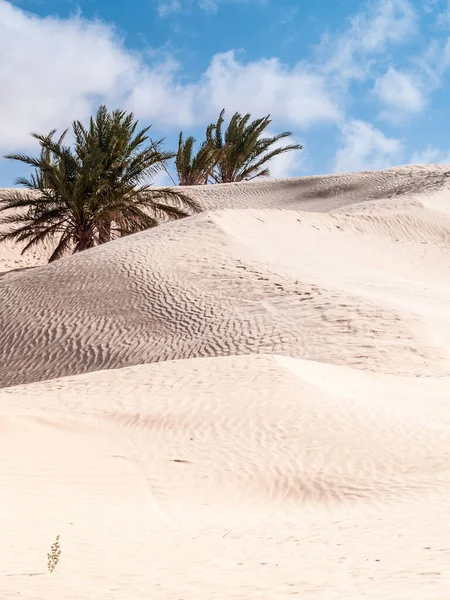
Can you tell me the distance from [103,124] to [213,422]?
1781 centimetres

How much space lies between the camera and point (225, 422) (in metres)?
9.82

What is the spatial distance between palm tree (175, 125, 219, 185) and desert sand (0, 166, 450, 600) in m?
15.4

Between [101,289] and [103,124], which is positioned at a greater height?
[103,124]

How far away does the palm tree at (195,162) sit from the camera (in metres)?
39.2

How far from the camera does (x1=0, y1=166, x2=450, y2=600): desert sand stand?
16.8 ft

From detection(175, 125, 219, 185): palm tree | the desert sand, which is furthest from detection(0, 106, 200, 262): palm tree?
detection(175, 125, 219, 185): palm tree

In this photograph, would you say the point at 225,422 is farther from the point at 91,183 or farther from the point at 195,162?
the point at 195,162

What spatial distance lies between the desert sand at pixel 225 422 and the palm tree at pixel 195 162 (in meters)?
15.4

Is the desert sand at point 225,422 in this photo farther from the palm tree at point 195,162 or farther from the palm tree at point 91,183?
the palm tree at point 195,162

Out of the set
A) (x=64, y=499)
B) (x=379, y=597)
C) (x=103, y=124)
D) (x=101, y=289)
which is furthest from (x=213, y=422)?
(x=103, y=124)

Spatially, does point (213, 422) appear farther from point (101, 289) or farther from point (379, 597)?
point (101, 289)

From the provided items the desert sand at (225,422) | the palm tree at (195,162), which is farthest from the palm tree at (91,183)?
the palm tree at (195,162)

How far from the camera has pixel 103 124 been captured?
1021 inches

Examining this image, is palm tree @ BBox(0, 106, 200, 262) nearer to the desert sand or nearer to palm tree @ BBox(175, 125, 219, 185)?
the desert sand
